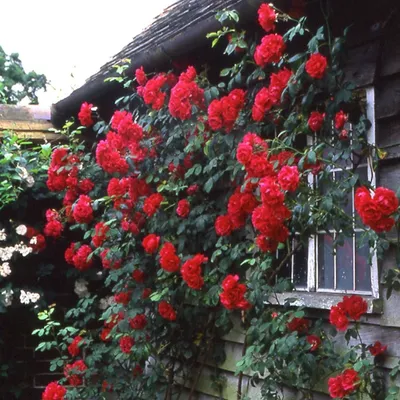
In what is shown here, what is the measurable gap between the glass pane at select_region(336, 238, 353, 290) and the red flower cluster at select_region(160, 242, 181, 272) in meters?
0.98

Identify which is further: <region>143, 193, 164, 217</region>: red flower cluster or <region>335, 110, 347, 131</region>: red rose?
<region>143, 193, 164, 217</region>: red flower cluster

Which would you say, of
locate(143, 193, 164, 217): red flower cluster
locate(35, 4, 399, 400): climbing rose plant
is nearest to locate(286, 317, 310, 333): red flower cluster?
locate(35, 4, 399, 400): climbing rose plant

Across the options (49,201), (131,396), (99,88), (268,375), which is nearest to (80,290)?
(49,201)

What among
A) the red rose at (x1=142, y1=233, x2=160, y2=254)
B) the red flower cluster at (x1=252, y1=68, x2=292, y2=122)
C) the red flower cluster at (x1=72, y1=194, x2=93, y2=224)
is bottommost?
the red rose at (x1=142, y1=233, x2=160, y2=254)

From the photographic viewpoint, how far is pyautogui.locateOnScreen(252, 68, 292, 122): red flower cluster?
3.29 metres

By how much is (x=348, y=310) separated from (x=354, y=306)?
3 centimetres

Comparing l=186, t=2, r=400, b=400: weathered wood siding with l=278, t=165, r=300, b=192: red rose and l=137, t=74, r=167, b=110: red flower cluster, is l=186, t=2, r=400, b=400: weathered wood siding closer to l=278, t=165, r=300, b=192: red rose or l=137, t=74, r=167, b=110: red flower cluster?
l=278, t=165, r=300, b=192: red rose

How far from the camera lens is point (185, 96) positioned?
12.3 ft

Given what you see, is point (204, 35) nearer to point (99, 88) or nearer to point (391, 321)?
point (99, 88)

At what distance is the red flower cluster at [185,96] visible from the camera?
376cm

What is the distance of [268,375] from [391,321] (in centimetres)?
85

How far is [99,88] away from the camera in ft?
17.1

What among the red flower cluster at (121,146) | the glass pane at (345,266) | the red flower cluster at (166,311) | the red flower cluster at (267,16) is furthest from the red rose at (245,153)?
the red flower cluster at (166,311)

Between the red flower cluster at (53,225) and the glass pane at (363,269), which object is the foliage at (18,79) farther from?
the glass pane at (363,269)
